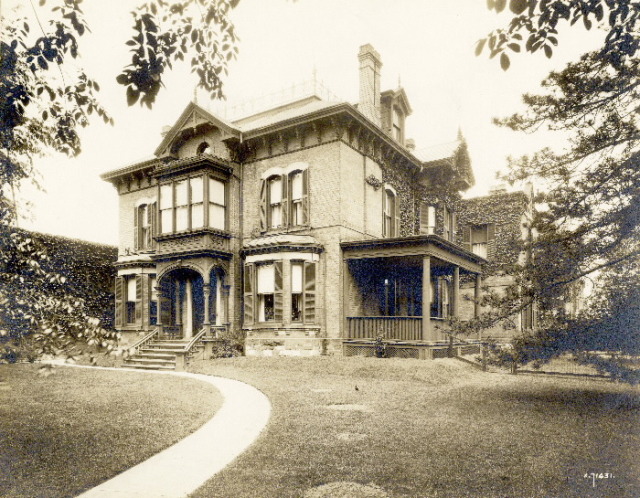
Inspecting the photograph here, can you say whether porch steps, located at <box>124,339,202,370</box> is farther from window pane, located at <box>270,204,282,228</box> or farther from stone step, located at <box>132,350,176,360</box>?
window pane, located at <box>270,204,282,228</box>

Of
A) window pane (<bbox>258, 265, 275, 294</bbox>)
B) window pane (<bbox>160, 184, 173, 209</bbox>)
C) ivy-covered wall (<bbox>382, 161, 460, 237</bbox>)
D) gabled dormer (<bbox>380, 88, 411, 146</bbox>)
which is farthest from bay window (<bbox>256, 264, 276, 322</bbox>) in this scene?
gabled dormer (<bbox>380, 88, 411, 146</bbox>)

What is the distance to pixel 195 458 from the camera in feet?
19.5

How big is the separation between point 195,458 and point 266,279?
11.8 m

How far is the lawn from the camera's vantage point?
4898mm

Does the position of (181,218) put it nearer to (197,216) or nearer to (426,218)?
(197,216)

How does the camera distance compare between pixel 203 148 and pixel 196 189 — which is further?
pixel 203 148

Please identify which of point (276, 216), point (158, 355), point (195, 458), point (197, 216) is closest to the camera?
point (195, 458)

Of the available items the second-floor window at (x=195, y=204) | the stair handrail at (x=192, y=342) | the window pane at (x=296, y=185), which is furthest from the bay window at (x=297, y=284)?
the second-floor window at (x=195, y=204)

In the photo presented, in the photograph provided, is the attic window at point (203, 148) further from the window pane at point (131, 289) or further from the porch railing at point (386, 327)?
the porch railing at point (386, 327)

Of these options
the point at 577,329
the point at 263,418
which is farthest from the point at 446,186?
the point at 263,418

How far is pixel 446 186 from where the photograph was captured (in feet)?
77.8

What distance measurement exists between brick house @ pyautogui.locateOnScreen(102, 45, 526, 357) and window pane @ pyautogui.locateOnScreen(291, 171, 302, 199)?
0.13 feet

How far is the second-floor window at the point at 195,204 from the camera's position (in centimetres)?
1816

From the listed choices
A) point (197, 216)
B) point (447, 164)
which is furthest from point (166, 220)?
point (447, 164)
